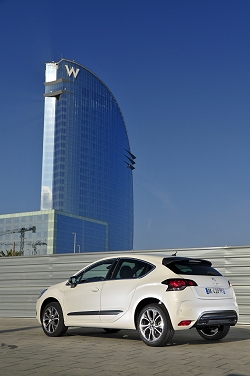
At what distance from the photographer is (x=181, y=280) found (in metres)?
8.22

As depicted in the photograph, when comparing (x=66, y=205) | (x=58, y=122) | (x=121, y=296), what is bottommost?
(x=121, y=296)

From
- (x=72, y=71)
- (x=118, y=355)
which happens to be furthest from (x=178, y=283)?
(x=72, y=71)

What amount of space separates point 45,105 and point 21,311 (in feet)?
474

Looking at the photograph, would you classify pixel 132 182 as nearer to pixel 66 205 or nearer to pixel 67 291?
pixel 66 205

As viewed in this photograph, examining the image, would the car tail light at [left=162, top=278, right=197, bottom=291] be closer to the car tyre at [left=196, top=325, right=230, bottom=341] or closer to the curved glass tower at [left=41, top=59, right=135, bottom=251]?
the car tyre at [left=196, top=325, right=230, bottom=341]

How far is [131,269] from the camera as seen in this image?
9133mm

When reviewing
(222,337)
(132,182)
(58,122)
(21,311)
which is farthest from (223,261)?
(132,182)

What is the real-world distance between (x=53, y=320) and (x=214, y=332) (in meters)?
3.00

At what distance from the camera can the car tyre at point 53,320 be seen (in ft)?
32.6

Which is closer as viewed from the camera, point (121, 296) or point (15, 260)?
point (121, 296)

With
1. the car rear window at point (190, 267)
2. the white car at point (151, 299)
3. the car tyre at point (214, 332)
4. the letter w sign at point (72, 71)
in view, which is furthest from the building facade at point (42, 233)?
the car rear window at point (190, 267)

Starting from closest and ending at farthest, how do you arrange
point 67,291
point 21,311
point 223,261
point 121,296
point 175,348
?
point 175,348 < point 121,296 < point 67,291 < point 223,261 < point 21,311

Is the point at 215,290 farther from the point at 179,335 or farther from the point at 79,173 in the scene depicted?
the point at 79,173

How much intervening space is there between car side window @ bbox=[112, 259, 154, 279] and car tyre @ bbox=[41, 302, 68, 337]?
1.47 m
